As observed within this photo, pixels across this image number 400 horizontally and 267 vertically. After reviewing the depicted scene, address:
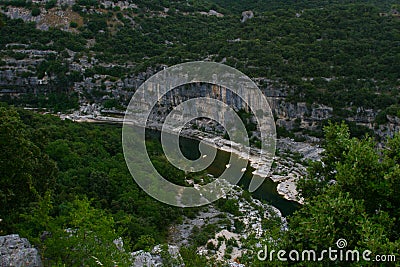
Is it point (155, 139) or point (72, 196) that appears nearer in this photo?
point (72, 196)

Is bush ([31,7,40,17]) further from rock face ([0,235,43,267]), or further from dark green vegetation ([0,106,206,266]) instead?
rock face ([0,235,43,267])

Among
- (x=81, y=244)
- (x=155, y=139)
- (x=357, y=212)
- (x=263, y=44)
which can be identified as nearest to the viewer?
(x=357, y=212)

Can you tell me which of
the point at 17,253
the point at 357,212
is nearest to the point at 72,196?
A: the point at 17,253

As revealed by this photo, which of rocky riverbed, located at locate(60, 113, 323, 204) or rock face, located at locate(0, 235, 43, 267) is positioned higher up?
rock face, located at locate(0, 235, 43, 267)

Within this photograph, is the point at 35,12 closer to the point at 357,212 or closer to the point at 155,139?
the point at 155,139

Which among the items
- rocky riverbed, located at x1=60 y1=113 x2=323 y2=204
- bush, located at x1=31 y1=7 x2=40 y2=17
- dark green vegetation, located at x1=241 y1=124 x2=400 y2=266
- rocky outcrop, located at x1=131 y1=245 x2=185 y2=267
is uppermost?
bush, located at x1=31 y1=7 x2=40 y2=17

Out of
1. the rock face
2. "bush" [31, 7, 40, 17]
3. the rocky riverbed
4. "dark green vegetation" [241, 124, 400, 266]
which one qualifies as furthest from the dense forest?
the rocky riverbed
